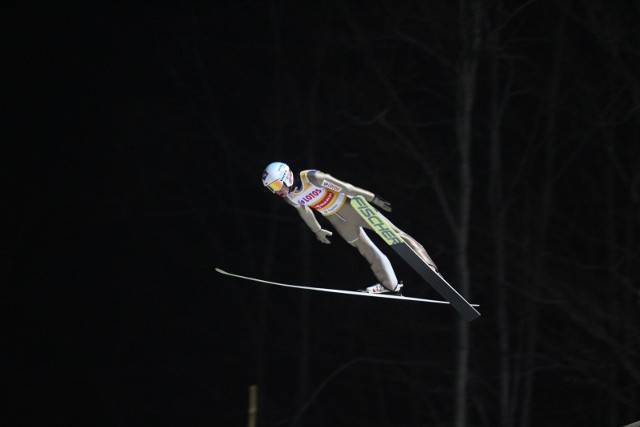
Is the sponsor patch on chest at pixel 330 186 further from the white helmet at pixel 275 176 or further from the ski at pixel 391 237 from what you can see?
the white helmet at pixel 275 176

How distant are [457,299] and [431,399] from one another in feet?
45.8

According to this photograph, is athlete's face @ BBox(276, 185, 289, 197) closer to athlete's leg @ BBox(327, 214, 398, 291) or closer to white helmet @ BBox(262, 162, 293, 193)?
white helmet @ BBox(262, 162, 293, 193)

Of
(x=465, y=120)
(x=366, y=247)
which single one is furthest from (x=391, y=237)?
(x=465, y=120)

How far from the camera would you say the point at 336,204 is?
Result: 429cm

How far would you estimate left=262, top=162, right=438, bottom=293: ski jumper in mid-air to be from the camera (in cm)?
421

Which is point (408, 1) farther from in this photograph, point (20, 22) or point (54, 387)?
point (54, 387)

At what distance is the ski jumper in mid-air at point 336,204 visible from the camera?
4.21 metres

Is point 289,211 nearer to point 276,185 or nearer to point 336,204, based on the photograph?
point 336,204

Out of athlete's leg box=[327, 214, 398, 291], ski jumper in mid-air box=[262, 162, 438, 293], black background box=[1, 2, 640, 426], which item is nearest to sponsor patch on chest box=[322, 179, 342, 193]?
ski jumper in mid-air box=[262, 162, 438, 293]

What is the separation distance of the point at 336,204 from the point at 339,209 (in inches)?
1.3

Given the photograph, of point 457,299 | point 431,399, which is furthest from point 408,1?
point 431,399

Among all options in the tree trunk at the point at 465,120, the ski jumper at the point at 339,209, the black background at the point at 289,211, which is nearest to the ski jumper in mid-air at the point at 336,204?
the ski jumper at the point at 339,209

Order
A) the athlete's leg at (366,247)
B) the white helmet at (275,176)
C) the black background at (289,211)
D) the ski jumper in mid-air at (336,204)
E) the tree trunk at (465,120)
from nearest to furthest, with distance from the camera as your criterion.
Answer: the white helmet at (275,176) → the ski jumper in mid-air at (336,204) → the athlete's leg at (366,247) → the tree trunk at (465,120) → the black background at (289,211)

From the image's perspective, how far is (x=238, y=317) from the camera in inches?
750
